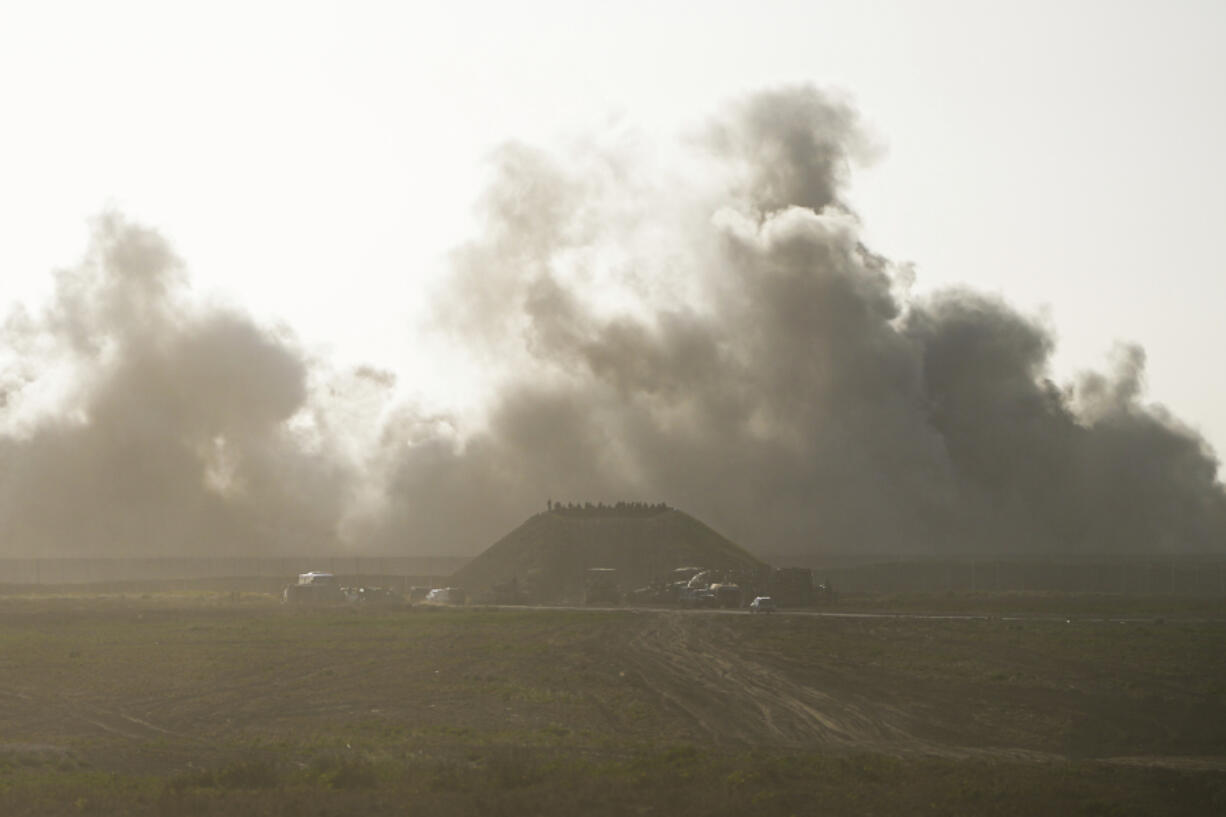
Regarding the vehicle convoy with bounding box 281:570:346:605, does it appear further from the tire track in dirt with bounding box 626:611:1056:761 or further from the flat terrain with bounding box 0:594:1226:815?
the tire track in dirt with bounding box 626:611:1056:761

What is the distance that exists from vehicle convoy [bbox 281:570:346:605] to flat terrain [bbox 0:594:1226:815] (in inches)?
1414

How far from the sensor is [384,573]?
170 m

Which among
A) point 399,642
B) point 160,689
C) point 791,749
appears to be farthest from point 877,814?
point 399,642

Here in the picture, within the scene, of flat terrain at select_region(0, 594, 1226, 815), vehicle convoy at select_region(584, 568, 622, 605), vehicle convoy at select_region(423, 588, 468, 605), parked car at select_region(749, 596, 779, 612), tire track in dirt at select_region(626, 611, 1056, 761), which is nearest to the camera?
flat terrain at select_region(0, 594, 1226, 815)

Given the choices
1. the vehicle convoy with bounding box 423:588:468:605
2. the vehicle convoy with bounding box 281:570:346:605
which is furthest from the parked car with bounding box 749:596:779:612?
the vehicle convoy with bounding box 281:570:346:605

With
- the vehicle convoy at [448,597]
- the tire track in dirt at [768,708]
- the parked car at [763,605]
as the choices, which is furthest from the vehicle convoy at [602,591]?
the tire track in dirt at [768,708]

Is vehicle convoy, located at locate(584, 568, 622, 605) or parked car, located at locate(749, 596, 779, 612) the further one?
vehicle convoy, located at locate(584, 568, 622, 605)

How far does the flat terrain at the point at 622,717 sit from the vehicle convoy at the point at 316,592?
118ft

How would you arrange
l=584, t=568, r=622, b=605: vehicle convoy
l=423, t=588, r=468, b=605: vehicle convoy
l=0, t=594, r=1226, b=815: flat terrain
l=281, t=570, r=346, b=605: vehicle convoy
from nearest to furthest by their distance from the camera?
l=0, t=594, r=1226, b=815: flat terrain, l=584, t=568, r=622, b=605: vehicle convoy, l=423, t=588, r=468, b=605: vehicle convoy, l=281, t=570, r=346, b=605: vehicle convoy

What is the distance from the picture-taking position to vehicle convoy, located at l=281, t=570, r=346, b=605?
127625mm

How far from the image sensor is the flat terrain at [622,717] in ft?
111

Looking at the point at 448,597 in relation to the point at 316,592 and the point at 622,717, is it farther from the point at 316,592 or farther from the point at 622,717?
the point at 622,717

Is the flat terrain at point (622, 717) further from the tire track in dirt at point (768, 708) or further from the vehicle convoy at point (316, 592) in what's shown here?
the vehicle convoy at point (316, 592)

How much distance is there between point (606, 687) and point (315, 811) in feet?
89.9
